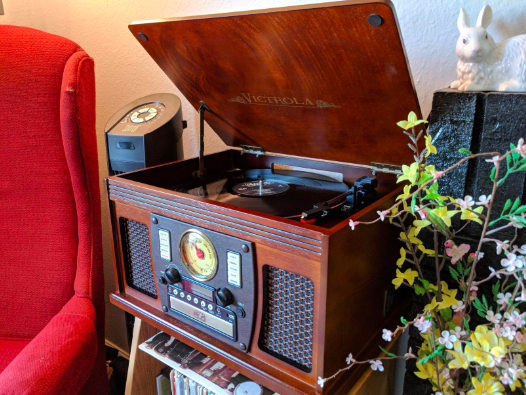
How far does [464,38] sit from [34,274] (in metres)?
1.39

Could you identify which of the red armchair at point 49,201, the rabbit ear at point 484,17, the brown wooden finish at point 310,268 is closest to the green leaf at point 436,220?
the brown wooden finish at point 310,268

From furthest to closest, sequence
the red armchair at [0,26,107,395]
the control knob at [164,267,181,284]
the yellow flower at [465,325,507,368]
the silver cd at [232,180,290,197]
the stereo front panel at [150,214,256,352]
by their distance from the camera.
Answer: the red armchair at [0,26,107,395] → the silver cd at [232,180,290,197] → the control knob at [164,267,181,284] → the stereo front panel at [150,214,256,352] → the yellow flower at [465,325,507,368]

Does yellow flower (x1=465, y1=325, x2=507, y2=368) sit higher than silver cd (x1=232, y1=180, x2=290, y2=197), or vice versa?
silver cd (x1=232, y1=180, x2=290, y2=197)

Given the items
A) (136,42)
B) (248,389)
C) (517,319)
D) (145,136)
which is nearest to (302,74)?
(145,136)

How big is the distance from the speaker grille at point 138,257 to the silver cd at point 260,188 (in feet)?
0.87

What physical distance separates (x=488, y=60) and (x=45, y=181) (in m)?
1.24

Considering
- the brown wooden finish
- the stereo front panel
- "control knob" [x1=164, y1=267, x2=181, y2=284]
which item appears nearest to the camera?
the brown wooden finish

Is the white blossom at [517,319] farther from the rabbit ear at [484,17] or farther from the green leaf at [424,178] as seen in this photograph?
the rabbit ear at [484,17]

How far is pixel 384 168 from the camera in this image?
1018mm

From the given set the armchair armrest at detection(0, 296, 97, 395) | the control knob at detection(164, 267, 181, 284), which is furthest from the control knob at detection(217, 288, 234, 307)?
the armchair armrest at detection(0, 296, 97, 395)

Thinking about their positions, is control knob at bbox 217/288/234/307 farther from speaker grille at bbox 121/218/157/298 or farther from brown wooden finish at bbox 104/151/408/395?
speaker grille at bbox 121/218/157/298

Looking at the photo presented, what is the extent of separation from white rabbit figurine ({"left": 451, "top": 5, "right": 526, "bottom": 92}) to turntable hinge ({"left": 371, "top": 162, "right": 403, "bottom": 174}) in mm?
274

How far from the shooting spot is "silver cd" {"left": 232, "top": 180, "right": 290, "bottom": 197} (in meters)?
1.05

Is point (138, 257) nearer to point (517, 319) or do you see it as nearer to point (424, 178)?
point (424, 178)
